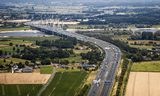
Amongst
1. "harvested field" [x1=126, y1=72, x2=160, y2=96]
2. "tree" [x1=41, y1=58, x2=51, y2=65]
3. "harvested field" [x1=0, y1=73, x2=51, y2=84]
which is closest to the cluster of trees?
"tree" [x1=41, y1=58, x2=51, y2=65]

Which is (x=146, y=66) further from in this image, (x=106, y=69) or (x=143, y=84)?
(x=143, y=84)

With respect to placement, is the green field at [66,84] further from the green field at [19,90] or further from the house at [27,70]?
the house at [27,70]

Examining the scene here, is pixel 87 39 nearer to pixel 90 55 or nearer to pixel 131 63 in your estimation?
pixel 90 55

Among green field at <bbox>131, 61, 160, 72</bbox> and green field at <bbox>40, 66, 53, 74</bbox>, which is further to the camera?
green field at <bbox>131, 61, 160, 72</bbox>

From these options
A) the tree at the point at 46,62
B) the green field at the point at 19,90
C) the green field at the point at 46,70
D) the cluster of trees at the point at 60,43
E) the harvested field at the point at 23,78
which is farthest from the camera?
the cluster of trees at the point at 60,43

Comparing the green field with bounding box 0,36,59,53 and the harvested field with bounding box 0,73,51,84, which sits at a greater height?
the harvested field with bounding box 0,73,51,84

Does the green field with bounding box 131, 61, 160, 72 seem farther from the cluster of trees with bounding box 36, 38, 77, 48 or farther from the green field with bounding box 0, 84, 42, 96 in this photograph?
the cluster of trees with bounding box 36, 38, 77, 48

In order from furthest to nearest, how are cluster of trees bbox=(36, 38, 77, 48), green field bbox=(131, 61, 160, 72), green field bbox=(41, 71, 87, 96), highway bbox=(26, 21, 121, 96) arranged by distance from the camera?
cluster of trees bbox=(36, 38, 77, 48)
green field bbox=(131, 61, 160, 72)
highway bbox=(26, 21, 121, 96)
green field bbox=(41, 71, 87, 96)

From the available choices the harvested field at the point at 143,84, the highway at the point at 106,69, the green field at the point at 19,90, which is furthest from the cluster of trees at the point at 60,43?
the green field at the point at 19,90

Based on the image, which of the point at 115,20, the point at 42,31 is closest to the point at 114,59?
the point at 42,31
